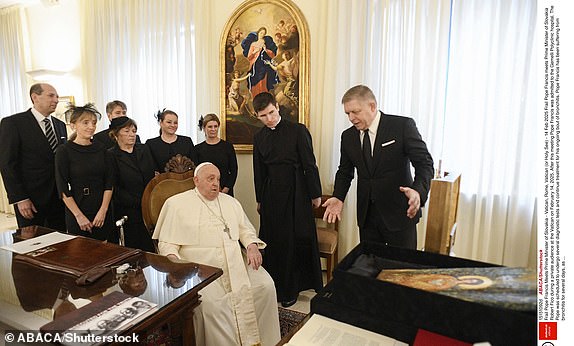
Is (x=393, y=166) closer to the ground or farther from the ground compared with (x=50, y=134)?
→ closer to the ground

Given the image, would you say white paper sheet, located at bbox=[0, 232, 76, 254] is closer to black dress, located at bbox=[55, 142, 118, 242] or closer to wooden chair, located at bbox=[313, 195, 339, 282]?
black dress, located at bbox=[55, 142, 118, 242]

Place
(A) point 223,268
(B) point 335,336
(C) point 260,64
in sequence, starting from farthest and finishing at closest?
1. (C) point 260,64
2. (A) point 223,268
3. (B) point 335,336

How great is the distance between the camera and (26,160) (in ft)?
9.39

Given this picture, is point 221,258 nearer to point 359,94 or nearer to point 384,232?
point 384,232

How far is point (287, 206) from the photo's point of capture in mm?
2883

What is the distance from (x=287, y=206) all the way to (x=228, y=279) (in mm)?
961

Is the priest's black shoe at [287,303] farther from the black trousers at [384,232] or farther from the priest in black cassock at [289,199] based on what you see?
the black trousers at [384,232]

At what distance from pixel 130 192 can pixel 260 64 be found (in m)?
1.83

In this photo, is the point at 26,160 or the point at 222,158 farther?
the point at 222,158

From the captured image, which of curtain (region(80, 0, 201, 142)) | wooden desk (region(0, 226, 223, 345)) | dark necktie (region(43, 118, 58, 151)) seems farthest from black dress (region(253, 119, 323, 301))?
dark necktie (region(43, 118, 58, 151))

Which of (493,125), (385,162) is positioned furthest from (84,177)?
(493,125)

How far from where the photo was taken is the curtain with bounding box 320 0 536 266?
104 inches

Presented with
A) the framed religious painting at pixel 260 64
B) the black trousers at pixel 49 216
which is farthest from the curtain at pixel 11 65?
the framed religious painting at pixel 260 64

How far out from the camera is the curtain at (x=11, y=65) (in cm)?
560
